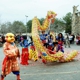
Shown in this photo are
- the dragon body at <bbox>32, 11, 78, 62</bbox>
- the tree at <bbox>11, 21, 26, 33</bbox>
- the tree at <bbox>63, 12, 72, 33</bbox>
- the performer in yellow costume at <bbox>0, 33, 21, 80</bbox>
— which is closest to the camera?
the performer in yellow costume at <bbox>0, 33, 21, 80</bbox>

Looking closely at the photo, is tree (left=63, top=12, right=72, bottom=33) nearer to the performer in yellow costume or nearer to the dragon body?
the dragon body

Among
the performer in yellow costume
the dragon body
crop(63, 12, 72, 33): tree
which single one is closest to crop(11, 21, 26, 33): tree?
crop(63, 12, 72, 33): tree

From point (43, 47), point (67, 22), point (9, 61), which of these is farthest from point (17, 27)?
point (9, 61)

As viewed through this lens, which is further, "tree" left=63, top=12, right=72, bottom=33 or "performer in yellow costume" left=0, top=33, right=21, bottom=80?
"tree" left=63, top=12, right=72, bottom=33

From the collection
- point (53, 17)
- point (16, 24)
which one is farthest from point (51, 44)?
point (16, 24)

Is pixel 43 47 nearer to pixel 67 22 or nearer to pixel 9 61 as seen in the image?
pixel 9 61

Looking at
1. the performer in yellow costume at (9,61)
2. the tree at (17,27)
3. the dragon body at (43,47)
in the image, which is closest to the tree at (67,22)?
the tree at (17,27)

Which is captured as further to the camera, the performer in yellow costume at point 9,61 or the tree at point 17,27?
the tree at point 17,27

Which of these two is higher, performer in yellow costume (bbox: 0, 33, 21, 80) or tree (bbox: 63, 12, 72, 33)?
tree (bbox: 63, 12, 72, 33)

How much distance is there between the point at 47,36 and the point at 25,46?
121cm

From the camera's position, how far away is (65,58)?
37.5 feet

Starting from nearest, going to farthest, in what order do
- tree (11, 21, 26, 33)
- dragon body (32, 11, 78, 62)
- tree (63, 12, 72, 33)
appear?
dragon body (32, 11, 78, 62) < tree (63, 12, 72, 33) < tree (11, 21, 26, 33)

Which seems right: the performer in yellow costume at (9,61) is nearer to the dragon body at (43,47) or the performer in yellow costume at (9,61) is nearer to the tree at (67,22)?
the dragon body at (43,47)

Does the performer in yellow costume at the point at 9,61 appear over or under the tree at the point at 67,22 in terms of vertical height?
under
